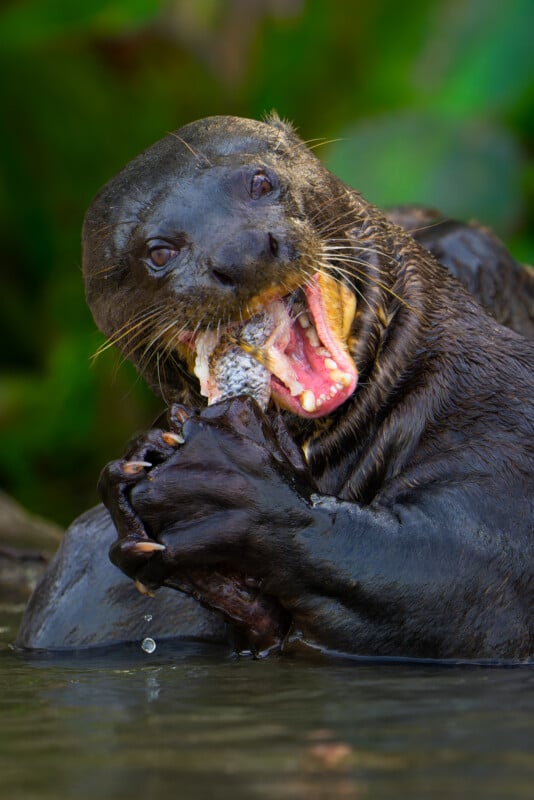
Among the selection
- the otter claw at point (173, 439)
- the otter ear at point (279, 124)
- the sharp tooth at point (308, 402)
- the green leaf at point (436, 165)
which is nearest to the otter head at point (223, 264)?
the sharp tooth at point (308, 402)

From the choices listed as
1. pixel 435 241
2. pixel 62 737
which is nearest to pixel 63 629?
pixel 62 737

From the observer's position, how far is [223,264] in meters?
3.36

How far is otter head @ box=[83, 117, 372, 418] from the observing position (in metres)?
3.42

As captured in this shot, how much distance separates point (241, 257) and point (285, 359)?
264 mm

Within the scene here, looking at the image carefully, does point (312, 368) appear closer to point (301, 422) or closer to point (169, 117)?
point (301, 422)

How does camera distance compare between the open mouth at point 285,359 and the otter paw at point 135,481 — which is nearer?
the otter paw at point 135,481

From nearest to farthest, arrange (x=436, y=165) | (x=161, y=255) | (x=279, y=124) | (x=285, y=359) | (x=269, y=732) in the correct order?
(x=269, y=732) → (x=285, y=359) → (x=161, y=255) → (x=279, y=124) → (x=436, y=165)

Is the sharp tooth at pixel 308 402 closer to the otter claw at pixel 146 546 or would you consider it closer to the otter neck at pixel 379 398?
the otter neck at pixel 379 398

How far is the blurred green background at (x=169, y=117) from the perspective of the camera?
8594mm

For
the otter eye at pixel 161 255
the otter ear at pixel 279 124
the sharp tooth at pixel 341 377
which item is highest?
the otter ear at pixel 279 124

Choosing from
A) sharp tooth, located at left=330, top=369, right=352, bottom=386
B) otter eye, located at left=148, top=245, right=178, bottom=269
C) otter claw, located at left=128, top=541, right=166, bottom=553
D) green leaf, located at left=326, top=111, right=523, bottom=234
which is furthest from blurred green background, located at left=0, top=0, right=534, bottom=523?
otter claw, located at left=128, top=541, right=166, bottom=553

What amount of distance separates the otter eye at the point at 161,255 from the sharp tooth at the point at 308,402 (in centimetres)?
45

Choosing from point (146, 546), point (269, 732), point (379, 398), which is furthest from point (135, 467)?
point (269, 732)

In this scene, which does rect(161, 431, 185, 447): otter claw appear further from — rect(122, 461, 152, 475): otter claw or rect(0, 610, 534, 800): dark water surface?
rect(0, 610, 534, 800): dark water surface
